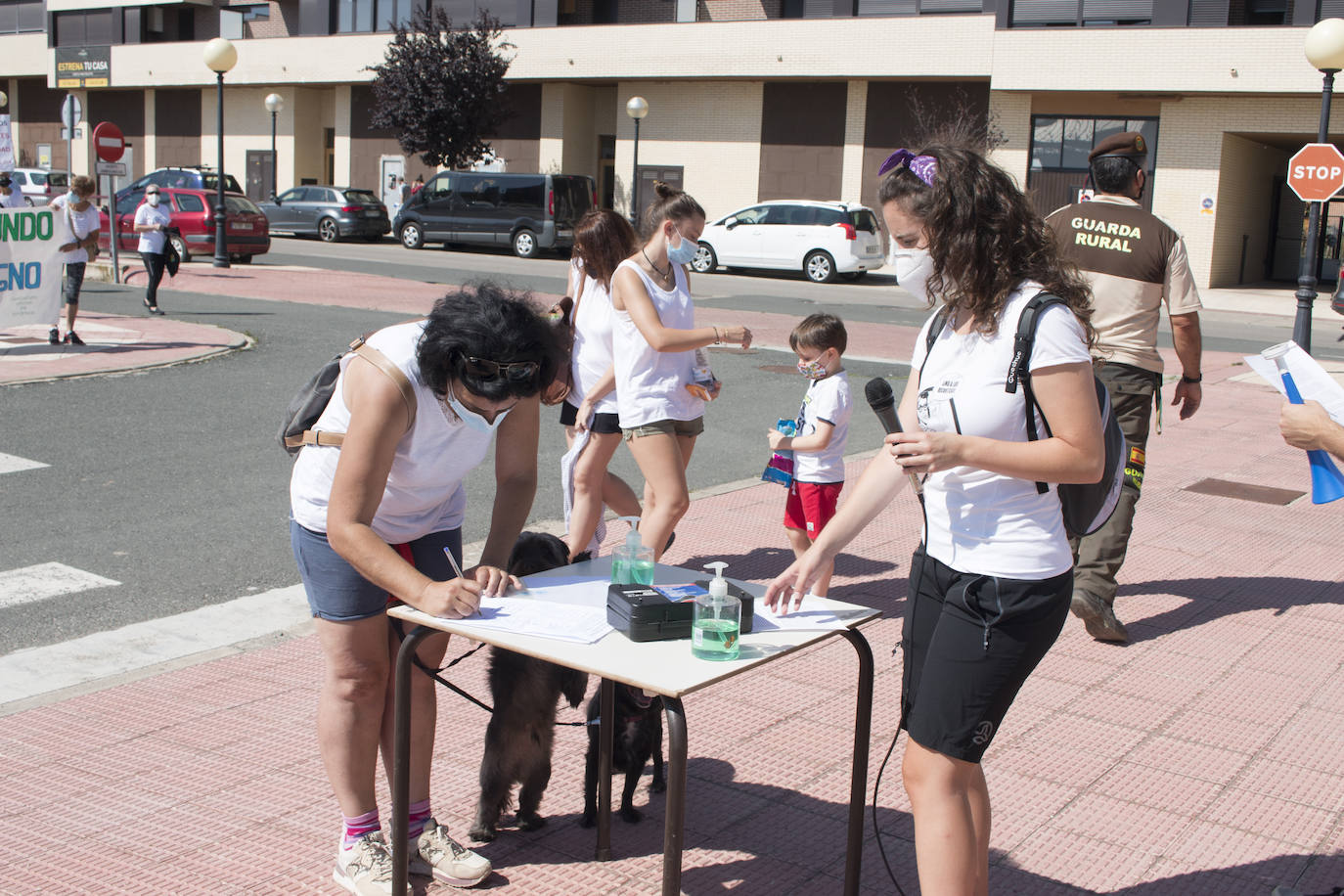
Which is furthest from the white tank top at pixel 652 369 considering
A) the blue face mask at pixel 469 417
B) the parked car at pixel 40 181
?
the parked car at pixel 40 181

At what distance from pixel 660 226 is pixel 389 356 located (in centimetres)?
230

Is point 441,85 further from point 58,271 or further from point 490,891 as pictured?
point 490,891

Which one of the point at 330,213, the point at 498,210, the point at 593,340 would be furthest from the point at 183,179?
the point at 593,340

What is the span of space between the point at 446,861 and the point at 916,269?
6.12 ft

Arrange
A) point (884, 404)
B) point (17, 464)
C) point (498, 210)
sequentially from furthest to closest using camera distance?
point (498, 210) < point (17, 464) < point (884, 404)

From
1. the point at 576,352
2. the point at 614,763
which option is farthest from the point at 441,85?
the point at 614,763

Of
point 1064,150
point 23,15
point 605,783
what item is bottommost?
point 605,783

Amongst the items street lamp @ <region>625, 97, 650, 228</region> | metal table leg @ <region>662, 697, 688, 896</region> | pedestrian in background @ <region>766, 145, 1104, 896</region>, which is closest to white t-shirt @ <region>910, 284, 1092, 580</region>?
pedestrian in background @ <region>766, 145, 1104, 896</region>

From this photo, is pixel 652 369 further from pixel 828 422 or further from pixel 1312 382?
pixel 1312 382

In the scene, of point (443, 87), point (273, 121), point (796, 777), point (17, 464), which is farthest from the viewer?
point (273, 121)

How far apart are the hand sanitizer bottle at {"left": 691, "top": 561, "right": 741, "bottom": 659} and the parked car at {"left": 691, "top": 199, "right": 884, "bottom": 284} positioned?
24819mm

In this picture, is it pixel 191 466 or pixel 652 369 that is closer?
pixel 652 369

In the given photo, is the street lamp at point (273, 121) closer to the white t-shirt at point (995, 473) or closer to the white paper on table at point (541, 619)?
the white paper on table at point (541, 619)

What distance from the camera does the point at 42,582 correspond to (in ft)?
18.7
